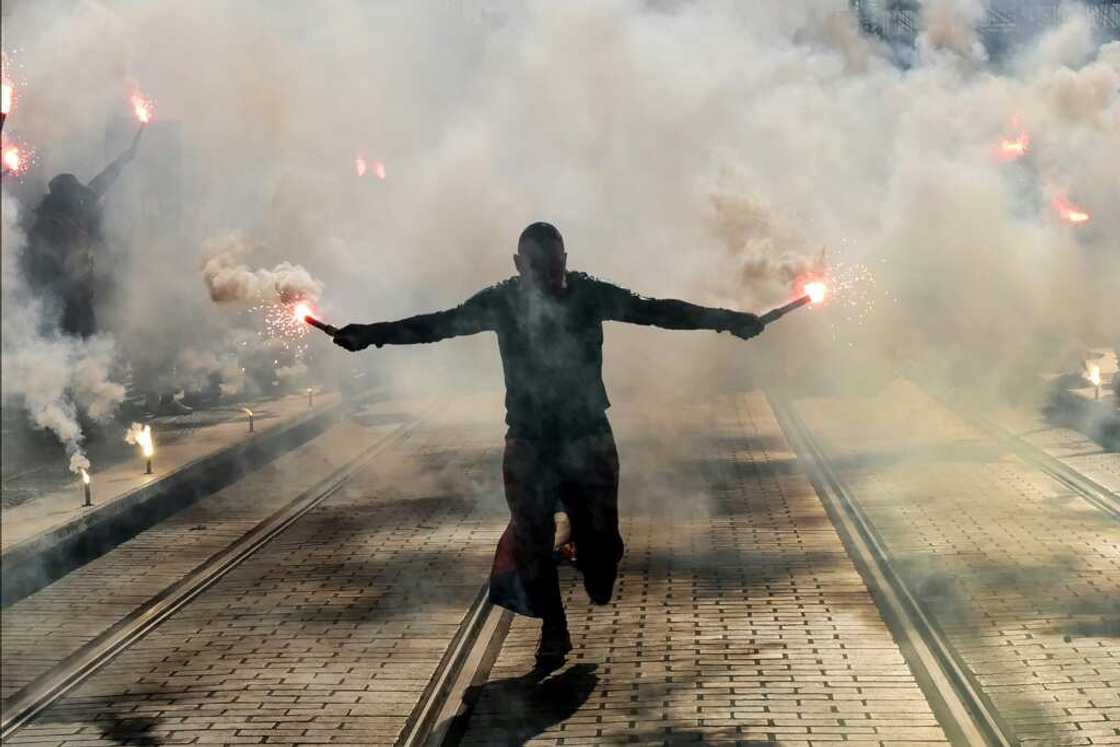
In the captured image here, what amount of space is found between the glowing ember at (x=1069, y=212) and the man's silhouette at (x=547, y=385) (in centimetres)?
1941

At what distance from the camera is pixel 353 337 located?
8664 mm

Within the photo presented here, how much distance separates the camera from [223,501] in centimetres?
1608

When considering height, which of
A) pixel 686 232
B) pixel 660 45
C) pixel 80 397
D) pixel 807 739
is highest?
pixel 660 45

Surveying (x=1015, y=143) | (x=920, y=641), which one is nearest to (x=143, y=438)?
(x=920, y=641)

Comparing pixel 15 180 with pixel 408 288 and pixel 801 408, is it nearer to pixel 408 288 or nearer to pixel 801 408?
pixel 408 288

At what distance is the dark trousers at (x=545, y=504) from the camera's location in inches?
351

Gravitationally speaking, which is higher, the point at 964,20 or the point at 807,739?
the point at 964,20

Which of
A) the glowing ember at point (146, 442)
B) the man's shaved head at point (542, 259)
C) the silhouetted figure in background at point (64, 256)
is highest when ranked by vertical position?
the silhouetted figure in background at point (64, 256)

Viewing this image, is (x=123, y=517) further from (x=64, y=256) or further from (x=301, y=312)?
(x=64, y=256)

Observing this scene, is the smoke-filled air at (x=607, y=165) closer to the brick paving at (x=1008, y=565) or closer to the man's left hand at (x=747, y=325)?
the brick paving at (x=1008, y=565)

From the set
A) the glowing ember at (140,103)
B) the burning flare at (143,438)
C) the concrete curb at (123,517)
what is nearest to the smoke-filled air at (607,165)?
the glowing ember at (140,103)

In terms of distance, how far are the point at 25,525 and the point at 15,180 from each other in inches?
687

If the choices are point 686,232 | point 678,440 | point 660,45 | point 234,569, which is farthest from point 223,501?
point 660,45

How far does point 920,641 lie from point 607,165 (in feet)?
71.2
